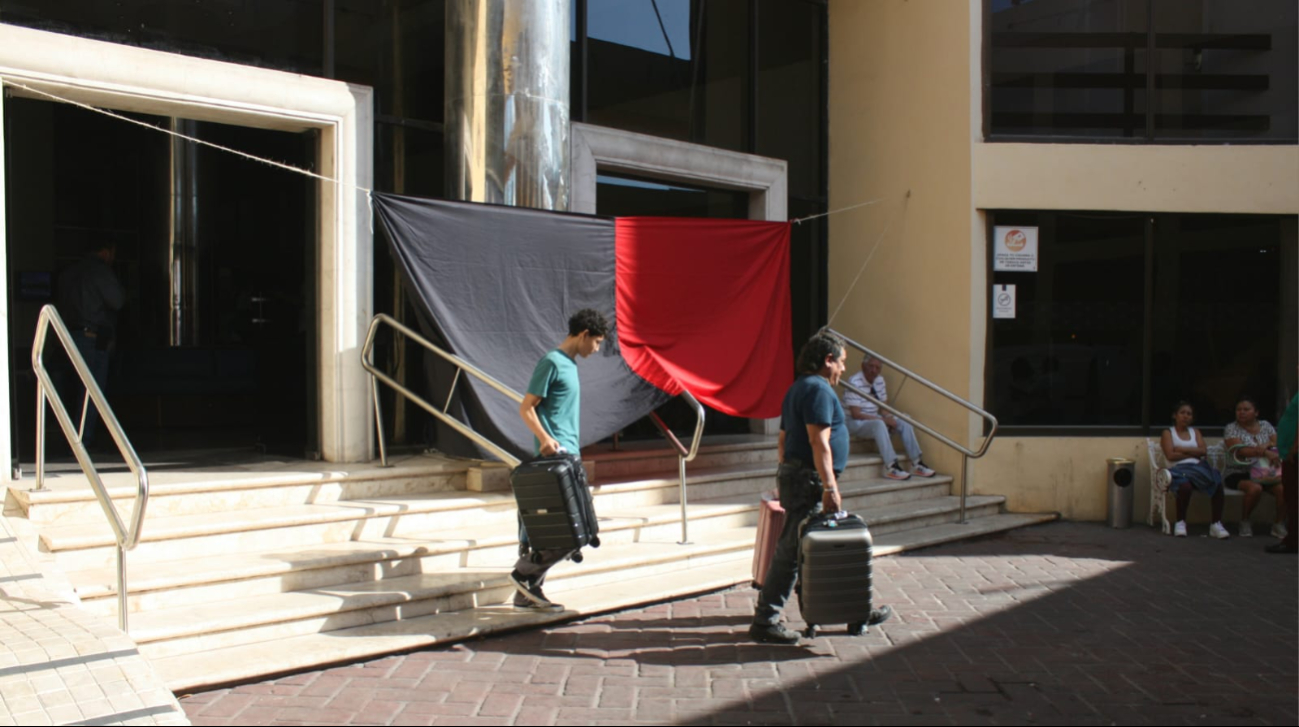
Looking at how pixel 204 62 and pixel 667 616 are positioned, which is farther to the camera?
pixel 204 62

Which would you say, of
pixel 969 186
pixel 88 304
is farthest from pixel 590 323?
pixel 969 186

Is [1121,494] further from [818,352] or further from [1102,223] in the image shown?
[818,352]

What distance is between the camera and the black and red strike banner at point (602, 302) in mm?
7598

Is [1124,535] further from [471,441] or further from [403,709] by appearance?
[403,709]

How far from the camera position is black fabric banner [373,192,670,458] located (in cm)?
750

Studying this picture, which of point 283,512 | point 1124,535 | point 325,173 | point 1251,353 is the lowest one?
point 1124,535

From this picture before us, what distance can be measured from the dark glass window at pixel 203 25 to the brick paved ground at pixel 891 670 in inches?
194

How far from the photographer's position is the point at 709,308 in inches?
355

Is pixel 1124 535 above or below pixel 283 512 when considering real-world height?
below

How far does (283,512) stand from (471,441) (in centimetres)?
149

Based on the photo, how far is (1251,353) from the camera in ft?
35.9

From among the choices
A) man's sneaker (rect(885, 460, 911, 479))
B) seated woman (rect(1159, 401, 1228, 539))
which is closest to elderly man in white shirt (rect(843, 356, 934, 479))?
man's sneaker (rect(885, 460, 911, 479))

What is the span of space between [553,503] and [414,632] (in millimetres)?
1024

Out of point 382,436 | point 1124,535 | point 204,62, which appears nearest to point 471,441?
point 382,436
